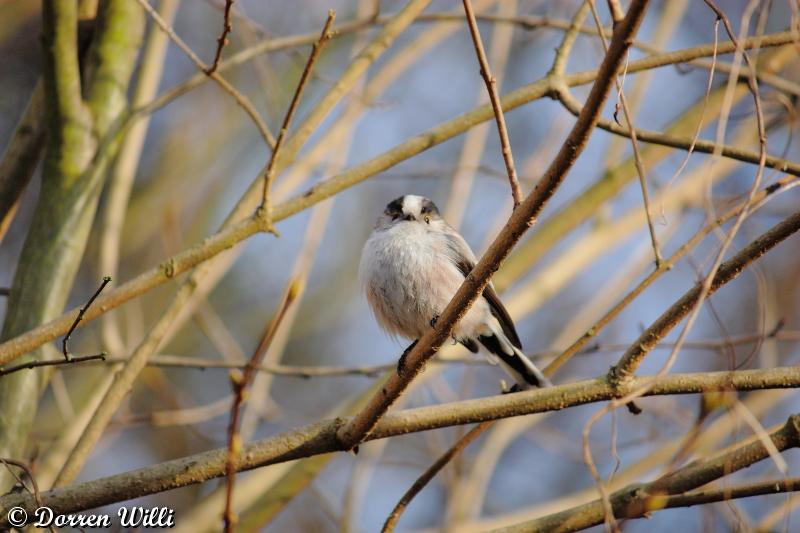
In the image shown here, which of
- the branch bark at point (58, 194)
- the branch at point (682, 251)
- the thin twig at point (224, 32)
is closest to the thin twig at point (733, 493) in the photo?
the branch at point (682, 251)

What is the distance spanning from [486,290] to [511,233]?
182 cm

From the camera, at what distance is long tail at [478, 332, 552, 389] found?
4.08 meters

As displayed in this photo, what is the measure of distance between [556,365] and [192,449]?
5251 mm

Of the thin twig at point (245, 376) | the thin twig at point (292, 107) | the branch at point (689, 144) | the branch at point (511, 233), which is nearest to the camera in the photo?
the thin twig at point (245, 376)

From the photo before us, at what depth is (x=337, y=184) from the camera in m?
3.20

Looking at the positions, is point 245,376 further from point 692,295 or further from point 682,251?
point 682,251

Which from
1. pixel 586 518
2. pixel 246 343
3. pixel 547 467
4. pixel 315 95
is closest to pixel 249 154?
pixel 315 95

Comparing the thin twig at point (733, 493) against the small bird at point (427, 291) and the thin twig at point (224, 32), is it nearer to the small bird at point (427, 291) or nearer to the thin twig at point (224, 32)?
the small bird at point (427, 291)

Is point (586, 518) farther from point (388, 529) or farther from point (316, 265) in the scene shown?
point (316, 265)

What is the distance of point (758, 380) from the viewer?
2369mm

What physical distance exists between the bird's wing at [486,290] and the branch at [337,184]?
3.25 ft

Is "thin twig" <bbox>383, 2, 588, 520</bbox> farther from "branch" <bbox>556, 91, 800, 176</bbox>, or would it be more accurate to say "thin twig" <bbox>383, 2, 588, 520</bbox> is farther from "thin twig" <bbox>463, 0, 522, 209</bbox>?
"branch" <bbox>556, 91, 800, 176</bbox>

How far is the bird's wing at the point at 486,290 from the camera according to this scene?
4.08 meters

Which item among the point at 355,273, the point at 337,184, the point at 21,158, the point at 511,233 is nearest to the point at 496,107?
the point at 511,233
